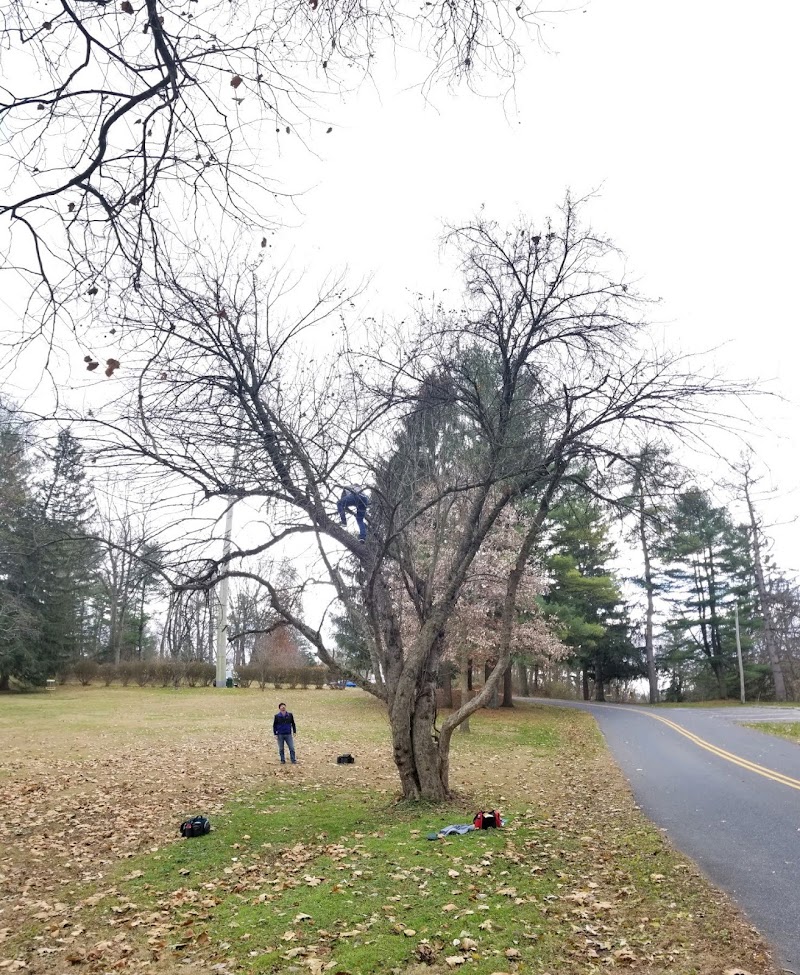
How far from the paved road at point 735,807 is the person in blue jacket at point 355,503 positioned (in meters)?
5.34

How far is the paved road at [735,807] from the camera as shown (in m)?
6.07

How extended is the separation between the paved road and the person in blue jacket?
5.34m

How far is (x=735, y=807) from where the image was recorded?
10.1 m

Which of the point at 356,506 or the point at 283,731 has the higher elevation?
the point at 356,506

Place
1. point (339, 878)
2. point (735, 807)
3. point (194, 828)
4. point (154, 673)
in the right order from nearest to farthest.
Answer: point (339, 878)
point (194, 828)
point (735, 807)
point (154, 673)

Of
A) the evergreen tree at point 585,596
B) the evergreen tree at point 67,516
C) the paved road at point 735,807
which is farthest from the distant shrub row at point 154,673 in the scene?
the evergreen tree at point 67,516

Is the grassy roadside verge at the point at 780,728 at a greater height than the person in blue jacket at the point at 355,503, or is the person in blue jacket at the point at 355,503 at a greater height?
the person in blue jacket at the point at 355,503

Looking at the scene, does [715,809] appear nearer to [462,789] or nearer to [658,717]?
[462,789]

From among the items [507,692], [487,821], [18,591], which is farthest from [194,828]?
[18,591]

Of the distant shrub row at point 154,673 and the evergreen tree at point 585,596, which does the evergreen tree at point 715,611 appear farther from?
the distant shrub row at point 154,673

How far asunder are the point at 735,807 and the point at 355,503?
6774 mm

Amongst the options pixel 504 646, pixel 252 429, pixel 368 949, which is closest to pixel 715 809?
pixel 504 646

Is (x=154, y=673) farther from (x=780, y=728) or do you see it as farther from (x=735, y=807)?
(x=735, y=807)

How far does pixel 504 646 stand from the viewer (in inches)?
412
